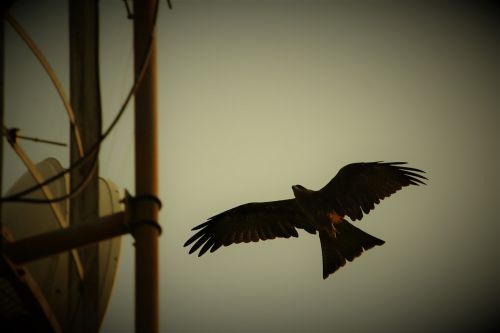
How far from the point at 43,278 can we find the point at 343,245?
4.98m

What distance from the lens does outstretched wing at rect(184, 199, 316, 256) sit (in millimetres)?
9578

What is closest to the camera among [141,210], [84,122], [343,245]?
[141,210]

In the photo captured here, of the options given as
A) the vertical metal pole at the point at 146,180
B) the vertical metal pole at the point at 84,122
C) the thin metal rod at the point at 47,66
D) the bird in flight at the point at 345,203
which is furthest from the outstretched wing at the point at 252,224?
the vertical metal pole at the point at 146,180

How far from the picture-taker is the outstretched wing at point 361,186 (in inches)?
356

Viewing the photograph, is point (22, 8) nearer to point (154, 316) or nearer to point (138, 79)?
point (138, 79)

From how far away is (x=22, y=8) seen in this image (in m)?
5.34

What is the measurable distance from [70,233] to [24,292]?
117 centimetres

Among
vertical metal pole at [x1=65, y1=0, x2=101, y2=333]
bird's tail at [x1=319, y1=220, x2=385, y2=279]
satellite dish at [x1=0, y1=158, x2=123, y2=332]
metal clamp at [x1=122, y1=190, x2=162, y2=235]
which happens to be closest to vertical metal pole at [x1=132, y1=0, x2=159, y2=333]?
metal clamp at [x1=122, y1=190, x2=162, y2=235]

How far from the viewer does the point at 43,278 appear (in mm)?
5328

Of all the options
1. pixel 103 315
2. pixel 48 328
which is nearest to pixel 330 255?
pixel 103 315

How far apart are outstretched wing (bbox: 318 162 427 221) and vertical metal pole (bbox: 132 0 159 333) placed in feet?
17.5

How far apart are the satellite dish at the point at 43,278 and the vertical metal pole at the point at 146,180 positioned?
1.56 meters

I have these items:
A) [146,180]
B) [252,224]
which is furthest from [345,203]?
[146,180]

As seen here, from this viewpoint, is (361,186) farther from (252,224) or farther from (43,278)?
(43,278)
